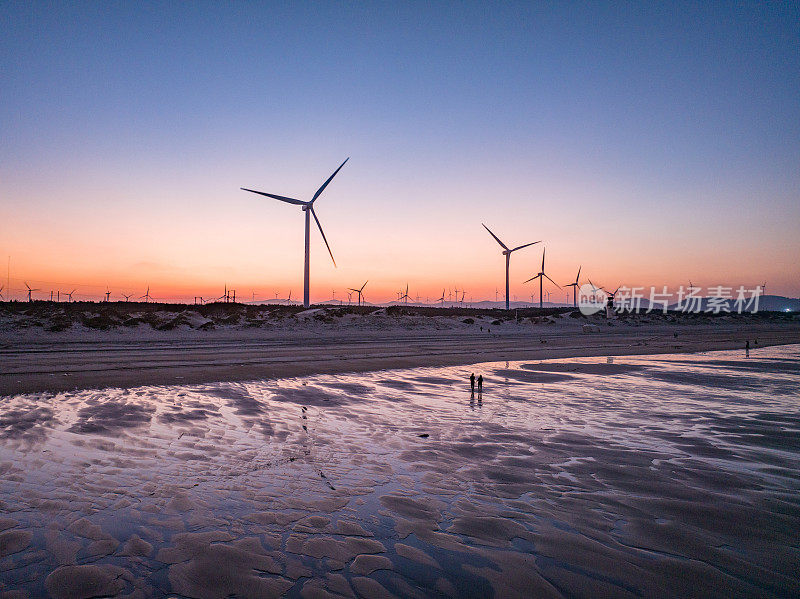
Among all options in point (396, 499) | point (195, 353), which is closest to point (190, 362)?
point (195, 353)

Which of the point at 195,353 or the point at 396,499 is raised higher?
the point at 195,353

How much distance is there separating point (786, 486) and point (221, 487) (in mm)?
8922

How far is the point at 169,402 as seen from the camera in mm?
13867

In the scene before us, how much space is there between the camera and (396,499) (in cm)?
679

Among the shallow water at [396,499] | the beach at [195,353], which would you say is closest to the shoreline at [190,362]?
the beach at [195,353]

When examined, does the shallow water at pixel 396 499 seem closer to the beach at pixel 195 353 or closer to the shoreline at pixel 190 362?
the shoreline at pixel 190 362

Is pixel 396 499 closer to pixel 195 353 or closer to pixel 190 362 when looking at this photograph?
pixel 190 362

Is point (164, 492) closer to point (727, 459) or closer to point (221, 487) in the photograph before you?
point (221, 487)

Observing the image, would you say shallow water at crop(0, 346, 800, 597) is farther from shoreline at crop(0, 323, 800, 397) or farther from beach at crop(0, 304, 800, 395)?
beach at crop(0, 304, 800, 395)

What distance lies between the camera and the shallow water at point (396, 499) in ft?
15.3

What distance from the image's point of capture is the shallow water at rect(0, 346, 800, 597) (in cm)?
467

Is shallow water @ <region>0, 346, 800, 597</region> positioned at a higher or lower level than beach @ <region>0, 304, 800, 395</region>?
lower

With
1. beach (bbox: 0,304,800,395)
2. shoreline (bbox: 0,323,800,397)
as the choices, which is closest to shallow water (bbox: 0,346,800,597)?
shoreline (bbox: 0,323,800,397)

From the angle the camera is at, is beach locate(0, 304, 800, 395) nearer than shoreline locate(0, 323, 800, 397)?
No
